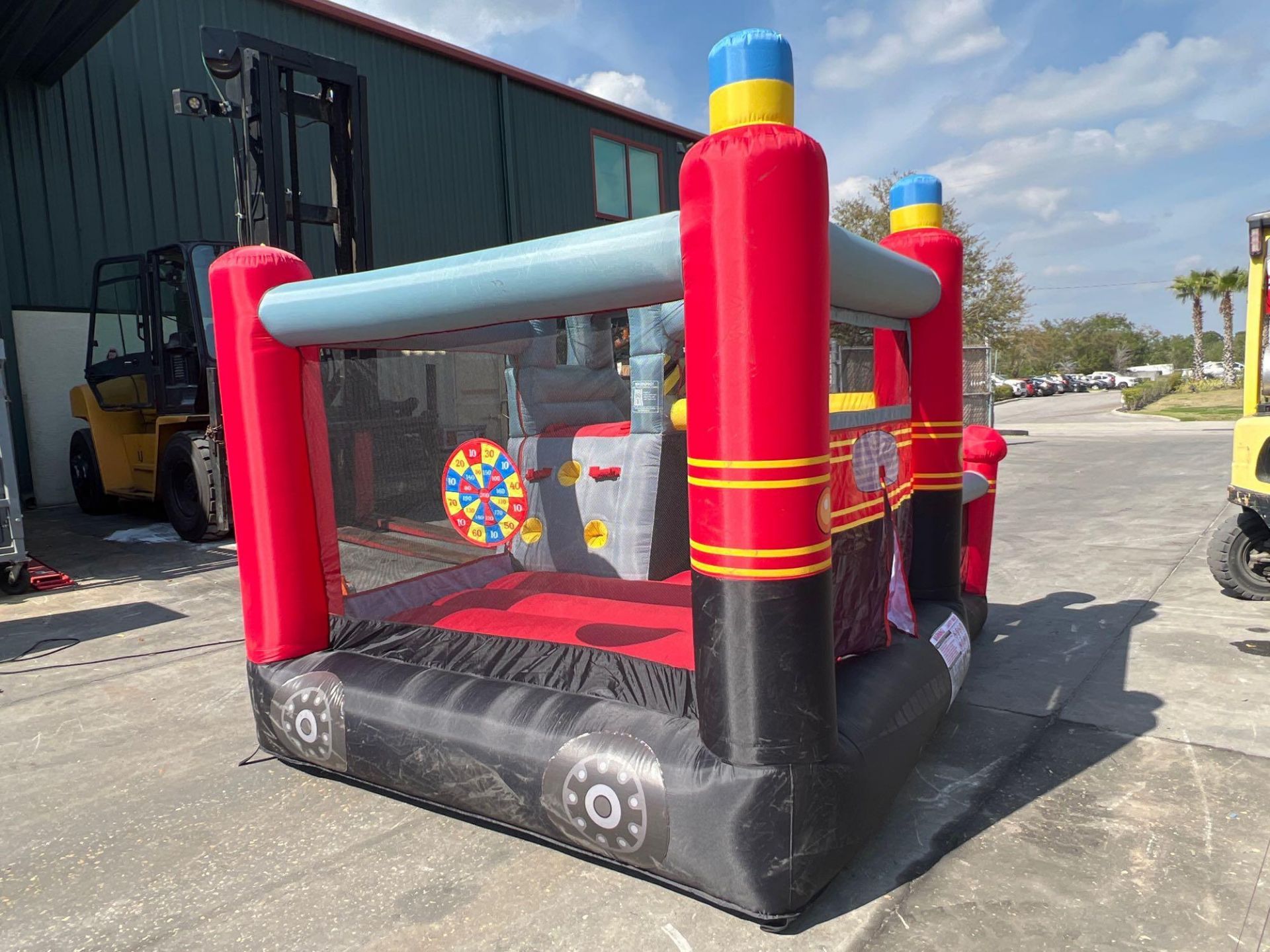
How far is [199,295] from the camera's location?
8.15 m

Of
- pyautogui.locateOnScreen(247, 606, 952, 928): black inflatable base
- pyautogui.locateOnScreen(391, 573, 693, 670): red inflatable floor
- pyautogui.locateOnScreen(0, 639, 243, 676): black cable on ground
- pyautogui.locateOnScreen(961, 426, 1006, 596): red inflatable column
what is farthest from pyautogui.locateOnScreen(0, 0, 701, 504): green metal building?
pyautogui.locateOnScreen(961, 426, 1006, 596): red inflatable column

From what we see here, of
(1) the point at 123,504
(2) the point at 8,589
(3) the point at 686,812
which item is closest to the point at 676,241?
(3) the point at 686,812

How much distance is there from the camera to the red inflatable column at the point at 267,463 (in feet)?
10.9

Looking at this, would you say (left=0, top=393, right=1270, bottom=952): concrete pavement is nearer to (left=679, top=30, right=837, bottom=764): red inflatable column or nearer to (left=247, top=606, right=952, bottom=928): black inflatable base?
(left=247, top=606, right=952, bottom=928): black inflatable base

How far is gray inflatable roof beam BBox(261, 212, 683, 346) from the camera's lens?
2.43 metres

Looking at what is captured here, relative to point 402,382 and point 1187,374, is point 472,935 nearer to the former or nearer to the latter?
point 402,382

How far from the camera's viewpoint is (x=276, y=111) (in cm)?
639

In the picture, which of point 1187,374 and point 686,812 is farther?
point 1187,374

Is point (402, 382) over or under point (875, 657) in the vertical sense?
over

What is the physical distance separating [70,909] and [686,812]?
187cm

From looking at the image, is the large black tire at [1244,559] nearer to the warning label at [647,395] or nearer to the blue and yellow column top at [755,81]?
the warning label at [647,395]

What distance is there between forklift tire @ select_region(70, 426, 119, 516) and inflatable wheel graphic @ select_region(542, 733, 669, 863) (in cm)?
990

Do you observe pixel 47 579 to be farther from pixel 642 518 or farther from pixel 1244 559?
pixel 1244 559

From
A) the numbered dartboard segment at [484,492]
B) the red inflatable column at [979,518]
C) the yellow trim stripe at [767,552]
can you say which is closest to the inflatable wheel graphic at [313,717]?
the numbered dartboard segment at [484,492]
